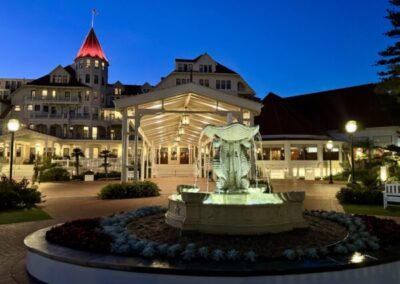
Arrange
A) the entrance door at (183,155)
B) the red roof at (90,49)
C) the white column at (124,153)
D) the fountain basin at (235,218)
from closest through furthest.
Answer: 1. the fountain basin at (235,218)
2. the white column at (124,153)
3. the entrance door at (183,155)
4. the red roof at (90,49)

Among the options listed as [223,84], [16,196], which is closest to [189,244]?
[16,196]

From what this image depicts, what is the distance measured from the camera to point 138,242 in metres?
5.65

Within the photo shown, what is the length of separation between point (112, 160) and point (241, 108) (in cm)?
2322

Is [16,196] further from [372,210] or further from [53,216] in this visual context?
[372,210]

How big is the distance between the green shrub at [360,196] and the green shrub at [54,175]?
23462 millimetres

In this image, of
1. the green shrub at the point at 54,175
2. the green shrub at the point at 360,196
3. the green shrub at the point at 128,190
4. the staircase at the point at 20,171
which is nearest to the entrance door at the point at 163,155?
the staircase at the point at 20,171

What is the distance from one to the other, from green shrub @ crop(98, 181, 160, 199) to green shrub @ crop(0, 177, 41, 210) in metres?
3.18

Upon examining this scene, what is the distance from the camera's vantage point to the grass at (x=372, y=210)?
1244 centimetres

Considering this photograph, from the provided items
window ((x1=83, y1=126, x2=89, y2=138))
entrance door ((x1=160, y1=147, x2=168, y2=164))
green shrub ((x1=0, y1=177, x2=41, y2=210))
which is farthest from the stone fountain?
window ((x1=83, y1=126, x2=89, y2=138))

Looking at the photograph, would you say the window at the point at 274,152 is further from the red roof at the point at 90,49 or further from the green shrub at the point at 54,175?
the red roof at the point at 90,49

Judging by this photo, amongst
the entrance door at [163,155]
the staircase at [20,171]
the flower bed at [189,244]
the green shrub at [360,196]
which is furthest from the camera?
the entrance door at [163,155]

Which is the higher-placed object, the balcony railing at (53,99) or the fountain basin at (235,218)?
the balcony railing at (53,99)

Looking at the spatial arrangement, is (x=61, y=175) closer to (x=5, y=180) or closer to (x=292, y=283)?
(x=5, y=180)

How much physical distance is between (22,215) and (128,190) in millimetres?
5419
